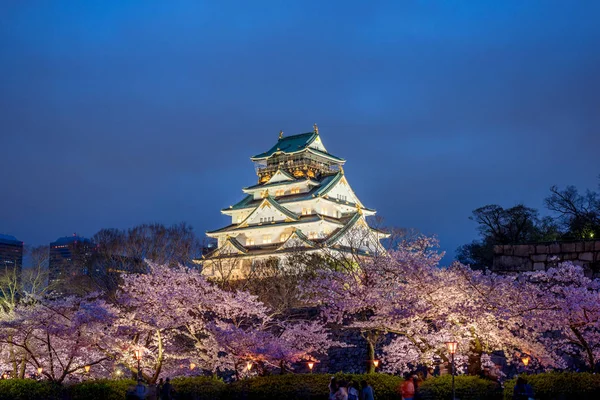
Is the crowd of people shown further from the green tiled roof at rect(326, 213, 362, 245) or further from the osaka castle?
the green tiled roof at rect(326, 213, 362, 245)

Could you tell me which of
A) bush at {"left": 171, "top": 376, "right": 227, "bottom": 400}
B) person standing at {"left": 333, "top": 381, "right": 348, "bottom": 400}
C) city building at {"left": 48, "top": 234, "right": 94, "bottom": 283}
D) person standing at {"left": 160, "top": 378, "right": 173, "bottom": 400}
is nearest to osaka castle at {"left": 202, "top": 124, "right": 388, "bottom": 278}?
city building at {"left": 48, "top": 234, "right": 94, "bottom": 283}

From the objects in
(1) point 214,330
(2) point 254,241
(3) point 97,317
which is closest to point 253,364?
(1) point 214,330

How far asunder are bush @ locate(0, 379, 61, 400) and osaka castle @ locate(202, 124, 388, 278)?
31.6 m

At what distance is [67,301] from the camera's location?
83.6ft

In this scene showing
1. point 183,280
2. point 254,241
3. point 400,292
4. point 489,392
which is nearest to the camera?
point 489,392

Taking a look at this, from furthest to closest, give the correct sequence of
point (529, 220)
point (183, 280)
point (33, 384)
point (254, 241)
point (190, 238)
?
point (254, 241)
point (190, 238)
point (529, 220)
point (183, 280)
point (33, 384)

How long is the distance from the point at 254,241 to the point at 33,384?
137 ft

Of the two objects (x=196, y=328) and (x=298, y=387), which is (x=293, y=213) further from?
(x=298, y=387)

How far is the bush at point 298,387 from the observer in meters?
21.8

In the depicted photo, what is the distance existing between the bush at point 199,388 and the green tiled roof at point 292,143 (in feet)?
159

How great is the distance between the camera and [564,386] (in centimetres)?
1862

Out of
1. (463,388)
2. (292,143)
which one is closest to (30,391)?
(463,388)

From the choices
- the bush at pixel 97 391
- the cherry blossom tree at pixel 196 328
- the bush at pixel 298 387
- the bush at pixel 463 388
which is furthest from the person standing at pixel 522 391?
the bush at pixel 97 391

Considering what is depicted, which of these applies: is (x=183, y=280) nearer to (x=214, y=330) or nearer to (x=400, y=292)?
(x=214, y=330)
